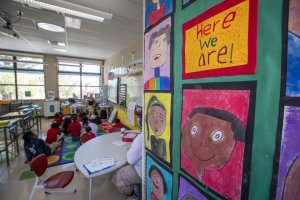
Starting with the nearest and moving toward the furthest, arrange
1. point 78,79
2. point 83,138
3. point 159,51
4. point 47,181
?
point 159,51 → point 47,181 → point 83,138 → point 78,79

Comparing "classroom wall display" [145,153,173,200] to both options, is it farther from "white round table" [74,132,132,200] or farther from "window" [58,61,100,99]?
"window" [58,61,100,99]

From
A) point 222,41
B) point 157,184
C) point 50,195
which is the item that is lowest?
point 50,195

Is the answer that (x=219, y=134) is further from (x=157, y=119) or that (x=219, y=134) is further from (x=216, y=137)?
(x=157, y=119)

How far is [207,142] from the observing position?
796mm

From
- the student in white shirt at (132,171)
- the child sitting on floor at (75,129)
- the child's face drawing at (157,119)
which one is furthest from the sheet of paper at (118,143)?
the child sitting on floor at (75,129)

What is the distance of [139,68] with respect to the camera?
435 cm

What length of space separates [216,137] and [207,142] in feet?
0.21

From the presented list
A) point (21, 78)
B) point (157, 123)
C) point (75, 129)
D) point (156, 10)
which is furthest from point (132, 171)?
point (21, 78)

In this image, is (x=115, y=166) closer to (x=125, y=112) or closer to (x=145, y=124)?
(x=145, y=124)

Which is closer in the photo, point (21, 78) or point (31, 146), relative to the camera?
point (31, 146)

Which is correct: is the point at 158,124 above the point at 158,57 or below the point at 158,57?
below

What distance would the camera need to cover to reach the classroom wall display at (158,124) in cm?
110

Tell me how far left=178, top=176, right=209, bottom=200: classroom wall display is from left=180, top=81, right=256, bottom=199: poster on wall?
0.23 feet

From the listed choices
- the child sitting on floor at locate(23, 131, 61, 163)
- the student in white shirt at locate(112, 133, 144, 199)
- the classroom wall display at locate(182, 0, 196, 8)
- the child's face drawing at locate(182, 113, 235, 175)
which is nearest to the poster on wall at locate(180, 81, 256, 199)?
Answer: the child's face drawing at locate(182, 113, 235, 175)
